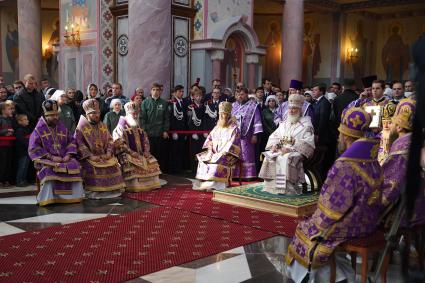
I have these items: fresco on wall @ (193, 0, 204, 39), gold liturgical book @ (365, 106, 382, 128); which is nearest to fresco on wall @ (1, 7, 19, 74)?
fresco on wall @ (193, 0, 204, 39)

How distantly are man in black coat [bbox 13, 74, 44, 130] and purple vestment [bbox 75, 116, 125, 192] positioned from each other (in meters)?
1.60

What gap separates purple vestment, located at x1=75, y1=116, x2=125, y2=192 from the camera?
23.3ft

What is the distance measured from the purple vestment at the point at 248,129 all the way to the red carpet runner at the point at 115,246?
3.05 m

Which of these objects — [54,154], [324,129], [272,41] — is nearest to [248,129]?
[324,129]

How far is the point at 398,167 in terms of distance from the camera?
3877mm

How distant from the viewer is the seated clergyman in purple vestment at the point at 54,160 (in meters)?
6.57

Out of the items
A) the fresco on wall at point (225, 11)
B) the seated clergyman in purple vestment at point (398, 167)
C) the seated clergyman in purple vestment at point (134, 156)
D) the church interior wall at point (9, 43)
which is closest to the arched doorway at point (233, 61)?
the fresco on wall at point (225, 11)

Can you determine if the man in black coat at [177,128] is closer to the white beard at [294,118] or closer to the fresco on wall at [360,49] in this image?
the white beard at [294,118]

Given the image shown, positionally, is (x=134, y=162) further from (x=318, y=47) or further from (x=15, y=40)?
(x=318, y=47)

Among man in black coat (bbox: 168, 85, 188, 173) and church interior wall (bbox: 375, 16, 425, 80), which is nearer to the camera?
man in black coat (bbox: 168, 85, 188, 173)

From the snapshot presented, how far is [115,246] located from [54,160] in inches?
94.3

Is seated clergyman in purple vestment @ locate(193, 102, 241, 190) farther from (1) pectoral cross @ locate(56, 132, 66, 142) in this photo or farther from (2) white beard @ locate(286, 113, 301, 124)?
(1) pectoral cross @ locate(56, 132, 66, 142)

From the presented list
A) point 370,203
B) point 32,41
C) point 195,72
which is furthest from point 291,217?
point 32,41

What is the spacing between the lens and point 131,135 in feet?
25.9
